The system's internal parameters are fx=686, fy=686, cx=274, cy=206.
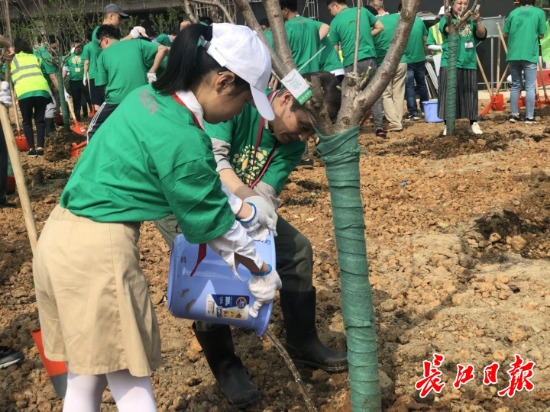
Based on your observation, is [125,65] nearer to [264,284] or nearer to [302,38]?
[302,38]

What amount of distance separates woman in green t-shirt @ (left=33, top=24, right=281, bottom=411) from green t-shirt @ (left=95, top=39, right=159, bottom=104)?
4.38 metres

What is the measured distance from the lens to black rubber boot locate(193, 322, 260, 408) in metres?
2.79

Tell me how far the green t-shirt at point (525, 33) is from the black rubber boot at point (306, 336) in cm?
727

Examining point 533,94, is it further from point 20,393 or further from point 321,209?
point 20,393

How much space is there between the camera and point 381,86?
2088 millimetres

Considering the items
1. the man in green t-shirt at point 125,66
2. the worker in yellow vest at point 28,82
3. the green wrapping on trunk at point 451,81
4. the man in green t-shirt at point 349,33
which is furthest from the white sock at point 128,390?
the worker in yellow vest at point 28,82

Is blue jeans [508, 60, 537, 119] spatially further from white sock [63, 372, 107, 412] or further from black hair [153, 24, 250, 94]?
white sock [63, 372, 107, 412]

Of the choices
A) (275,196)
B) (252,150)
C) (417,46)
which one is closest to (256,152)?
(252,150)

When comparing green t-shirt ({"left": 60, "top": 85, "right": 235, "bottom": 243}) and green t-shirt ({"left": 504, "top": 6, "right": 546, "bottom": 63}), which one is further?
green t-shirt ({"left": 504, "top": 6, "right": 546, "bottom": 63})

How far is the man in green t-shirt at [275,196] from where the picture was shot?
2559 mm

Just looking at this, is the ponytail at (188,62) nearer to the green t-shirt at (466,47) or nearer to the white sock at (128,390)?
the white sock at (128,390)

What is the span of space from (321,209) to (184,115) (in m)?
3.87

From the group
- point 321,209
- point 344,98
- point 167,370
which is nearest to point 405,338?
point 167,370

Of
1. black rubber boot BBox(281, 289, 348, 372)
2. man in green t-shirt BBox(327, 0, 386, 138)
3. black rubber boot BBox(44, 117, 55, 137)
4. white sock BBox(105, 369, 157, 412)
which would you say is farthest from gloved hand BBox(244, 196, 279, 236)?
black rubber boot BBox(44, 117, 55, 137)
